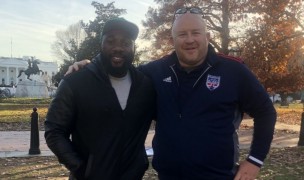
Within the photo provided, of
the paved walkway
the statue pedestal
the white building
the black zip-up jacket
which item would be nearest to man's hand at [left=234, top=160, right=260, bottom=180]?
the black zip-up jacket

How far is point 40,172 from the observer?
27.4ft

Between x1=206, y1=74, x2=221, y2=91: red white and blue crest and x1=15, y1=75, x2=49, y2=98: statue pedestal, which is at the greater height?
x1=15, y1=75, x2=49, y2=98: statue pedestal

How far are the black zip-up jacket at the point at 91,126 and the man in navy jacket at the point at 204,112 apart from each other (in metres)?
0.27

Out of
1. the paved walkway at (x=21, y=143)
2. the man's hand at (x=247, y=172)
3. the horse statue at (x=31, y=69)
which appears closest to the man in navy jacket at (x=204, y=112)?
the man's hand at (x=247, y=172)

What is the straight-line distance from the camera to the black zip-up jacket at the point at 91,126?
9.60 feet

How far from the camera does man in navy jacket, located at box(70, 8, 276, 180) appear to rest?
3.03 m

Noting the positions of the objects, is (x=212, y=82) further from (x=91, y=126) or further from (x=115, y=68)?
(x=91, y=126)

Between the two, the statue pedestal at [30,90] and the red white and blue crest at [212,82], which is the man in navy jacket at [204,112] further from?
the statue pedestal at [30,90]

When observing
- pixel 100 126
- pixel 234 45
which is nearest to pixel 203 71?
pixel 100 126

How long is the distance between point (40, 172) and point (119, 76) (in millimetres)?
5867

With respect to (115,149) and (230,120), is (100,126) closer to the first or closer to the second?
(115,149)

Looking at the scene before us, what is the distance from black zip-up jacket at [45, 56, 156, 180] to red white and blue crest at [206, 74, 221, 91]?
1.79 feet

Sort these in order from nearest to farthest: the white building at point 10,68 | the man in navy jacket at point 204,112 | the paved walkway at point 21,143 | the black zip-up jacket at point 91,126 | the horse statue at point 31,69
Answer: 1. the black zip-up jacket at point 91,126
2. the man in navy jacket at point 204,112
3. the paved walkway at point 21,143
4. the horse statue at point 31,69
5. the white building at point 10,68

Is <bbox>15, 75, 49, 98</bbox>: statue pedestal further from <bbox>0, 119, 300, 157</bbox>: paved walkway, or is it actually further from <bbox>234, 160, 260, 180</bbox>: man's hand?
<bbox>234, 160, 260, 180</bbox>: man's hand
